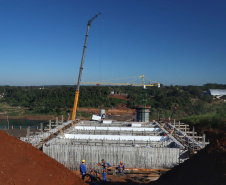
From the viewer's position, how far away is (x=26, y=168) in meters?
6.91

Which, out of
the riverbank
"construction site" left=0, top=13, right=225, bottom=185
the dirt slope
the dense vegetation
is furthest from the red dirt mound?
the riverbank

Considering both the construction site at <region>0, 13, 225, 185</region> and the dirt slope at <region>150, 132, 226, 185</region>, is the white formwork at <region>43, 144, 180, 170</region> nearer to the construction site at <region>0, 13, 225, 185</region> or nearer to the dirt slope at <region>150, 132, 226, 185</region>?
the construction site at <region>0, 13, 225, 185</region>

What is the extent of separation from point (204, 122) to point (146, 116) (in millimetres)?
6584

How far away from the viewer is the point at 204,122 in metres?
22.5

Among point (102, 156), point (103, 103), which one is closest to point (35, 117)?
point (103, 103)

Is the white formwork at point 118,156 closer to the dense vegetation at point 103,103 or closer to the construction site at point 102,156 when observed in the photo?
the construction site at point 102,156

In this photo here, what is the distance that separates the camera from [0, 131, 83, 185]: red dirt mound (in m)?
6.42

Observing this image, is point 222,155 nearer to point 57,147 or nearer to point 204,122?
point 57,147

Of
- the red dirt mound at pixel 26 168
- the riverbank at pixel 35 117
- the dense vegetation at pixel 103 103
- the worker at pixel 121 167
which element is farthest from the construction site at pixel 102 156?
the riverbank at pixel 35 117

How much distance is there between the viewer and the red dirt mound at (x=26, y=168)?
6.42m

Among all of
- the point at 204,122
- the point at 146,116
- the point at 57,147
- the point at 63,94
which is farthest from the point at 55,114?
the point at 57,147

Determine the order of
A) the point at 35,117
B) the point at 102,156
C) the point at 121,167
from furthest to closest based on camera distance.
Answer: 1. the point at 35,117
2. the point at 102,156
3. the point at 121,167

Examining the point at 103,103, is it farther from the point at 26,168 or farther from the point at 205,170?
the point at 205,170

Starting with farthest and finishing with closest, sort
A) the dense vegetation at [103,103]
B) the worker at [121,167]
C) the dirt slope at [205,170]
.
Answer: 1. the dense vegetation at [103,103]
2. the worker at [121,167]
3. the dirt slope at [205,170]
